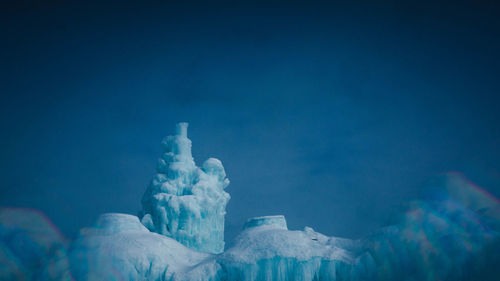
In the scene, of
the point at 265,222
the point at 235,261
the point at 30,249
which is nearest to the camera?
the point at 235,261

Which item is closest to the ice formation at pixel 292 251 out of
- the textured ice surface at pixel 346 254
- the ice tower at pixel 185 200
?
the textured ice surface at pixel 346 254

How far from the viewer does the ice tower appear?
30.8 meters

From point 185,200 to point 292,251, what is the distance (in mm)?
13150

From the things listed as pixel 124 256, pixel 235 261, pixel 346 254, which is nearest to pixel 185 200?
pixel 124 256

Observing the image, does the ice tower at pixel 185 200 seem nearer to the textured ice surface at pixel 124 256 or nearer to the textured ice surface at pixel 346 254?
the textured ice surface at pixel 124 256

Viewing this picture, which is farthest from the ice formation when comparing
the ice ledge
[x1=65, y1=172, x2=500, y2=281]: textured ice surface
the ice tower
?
the ice tower

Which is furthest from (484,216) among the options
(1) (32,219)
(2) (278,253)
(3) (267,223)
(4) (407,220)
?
(1) (32,219)

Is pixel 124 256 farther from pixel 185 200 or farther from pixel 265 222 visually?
pixel 185 200

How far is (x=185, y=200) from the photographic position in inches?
1216

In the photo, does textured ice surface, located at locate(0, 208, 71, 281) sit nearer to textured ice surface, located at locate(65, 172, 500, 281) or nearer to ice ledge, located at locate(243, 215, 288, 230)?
textured ice surface, located at locate(65, 172, 500, 281)

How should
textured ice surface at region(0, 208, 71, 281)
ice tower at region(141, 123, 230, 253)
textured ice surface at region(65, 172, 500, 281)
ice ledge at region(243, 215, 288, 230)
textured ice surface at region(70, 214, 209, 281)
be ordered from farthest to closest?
ice tower at region(141, 123, 230, 253) < ice ledge at region(243, 215, 288, 230) < textured ice surface at region(0, 208, 71, 281) < textured ice surface at region(70, 214, 209, 281) < textured ice surface at region(65, 172, 500, 281)

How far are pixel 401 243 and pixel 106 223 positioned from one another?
16542mm

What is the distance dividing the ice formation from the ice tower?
23.1 ft

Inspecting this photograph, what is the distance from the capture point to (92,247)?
2088 centimetres
